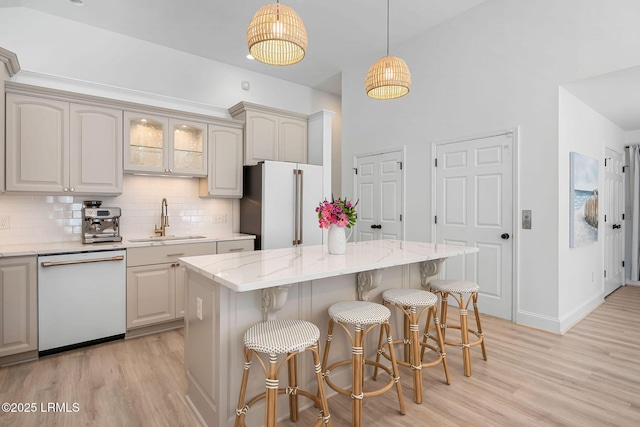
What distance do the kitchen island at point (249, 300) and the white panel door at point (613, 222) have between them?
150 inches

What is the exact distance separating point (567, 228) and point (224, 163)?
3985 mm

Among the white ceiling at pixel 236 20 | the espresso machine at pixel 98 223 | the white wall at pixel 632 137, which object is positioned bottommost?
the espresso machine at pixel 98 223

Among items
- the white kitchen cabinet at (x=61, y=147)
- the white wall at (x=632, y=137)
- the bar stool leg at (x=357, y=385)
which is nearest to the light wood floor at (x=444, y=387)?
the bar stool leg at (x=357, y=385)

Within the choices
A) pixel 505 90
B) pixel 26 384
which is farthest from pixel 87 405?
pixel 505 90

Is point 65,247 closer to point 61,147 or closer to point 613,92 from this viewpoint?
point 61,147

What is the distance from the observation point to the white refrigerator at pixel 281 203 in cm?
411

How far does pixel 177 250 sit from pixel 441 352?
2696 mm

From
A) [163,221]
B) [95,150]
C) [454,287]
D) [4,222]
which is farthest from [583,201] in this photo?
[4,222]

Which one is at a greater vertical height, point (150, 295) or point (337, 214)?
point (337, 214)

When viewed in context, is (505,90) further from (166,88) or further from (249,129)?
(166,88)

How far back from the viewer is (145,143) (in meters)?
3.70

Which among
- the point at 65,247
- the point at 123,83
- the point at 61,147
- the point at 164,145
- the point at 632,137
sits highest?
the point at 123,83

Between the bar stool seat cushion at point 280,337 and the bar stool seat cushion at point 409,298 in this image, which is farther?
the bar stool seat cushion at point 409,298

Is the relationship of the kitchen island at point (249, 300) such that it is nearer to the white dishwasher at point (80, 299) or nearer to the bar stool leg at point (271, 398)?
the bar stool leg at point (271, 398)
